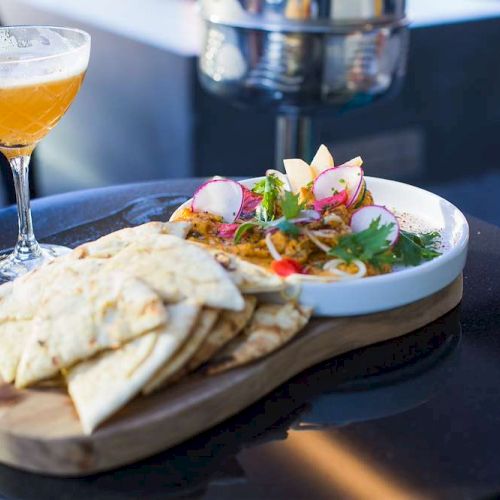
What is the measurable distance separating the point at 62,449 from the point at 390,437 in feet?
1.20

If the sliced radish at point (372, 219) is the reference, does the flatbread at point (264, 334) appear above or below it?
below

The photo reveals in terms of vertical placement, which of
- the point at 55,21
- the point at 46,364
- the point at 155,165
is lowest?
the point at 155,165

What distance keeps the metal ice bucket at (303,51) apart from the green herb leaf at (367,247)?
0.92 m

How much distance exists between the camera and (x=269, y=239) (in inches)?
47.1

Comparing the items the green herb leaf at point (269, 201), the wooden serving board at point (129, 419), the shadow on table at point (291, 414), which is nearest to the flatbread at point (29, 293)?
the wooden serving board at point (129, 419)

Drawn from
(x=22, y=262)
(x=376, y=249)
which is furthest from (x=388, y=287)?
(x=22, y=262)

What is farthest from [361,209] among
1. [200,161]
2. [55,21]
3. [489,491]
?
[55,21]

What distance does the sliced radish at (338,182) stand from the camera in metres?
1.37

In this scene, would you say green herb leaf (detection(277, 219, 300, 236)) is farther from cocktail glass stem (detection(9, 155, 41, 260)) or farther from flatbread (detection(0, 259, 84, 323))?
cocktail glass stem (detection(9, 155, 41, 260))

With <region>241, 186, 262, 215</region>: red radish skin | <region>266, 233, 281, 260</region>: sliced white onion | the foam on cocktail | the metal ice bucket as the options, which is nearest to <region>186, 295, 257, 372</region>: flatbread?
<region>266, 233, 281, 260</region>: sliced white onion

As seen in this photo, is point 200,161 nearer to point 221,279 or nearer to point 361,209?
point 361,209

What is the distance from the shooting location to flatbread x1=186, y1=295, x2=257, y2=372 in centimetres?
100

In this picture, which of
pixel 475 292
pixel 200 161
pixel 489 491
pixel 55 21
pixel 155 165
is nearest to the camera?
pixel 489 491

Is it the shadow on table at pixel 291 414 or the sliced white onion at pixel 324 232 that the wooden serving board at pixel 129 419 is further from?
the sliced white onion at pixel 324 232
